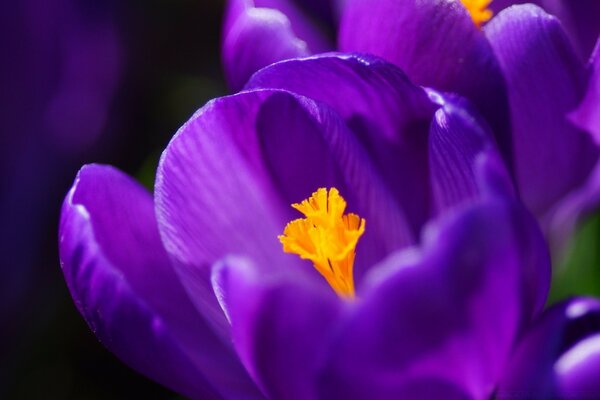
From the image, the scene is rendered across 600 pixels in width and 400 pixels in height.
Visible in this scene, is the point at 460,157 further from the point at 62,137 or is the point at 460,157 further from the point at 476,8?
the point at 62,137

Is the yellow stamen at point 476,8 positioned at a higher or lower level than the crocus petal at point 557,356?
higher

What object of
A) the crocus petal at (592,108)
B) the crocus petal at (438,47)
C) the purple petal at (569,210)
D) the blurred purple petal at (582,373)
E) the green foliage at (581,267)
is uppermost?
the crocus petal at (438,47)

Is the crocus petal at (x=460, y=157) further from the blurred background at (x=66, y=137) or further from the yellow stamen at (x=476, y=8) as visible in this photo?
the blurred background at (x=66, y=137)

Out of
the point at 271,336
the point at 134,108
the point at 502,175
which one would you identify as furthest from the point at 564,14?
the point at 134,108

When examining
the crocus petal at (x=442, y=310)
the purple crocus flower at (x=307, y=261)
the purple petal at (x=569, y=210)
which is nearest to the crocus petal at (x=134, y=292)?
the purple crocus flower at (x=307, y=261)

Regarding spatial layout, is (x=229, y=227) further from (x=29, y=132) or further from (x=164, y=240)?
(x=29, y=132)

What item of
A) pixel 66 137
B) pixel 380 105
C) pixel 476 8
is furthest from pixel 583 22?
pixel 66 137

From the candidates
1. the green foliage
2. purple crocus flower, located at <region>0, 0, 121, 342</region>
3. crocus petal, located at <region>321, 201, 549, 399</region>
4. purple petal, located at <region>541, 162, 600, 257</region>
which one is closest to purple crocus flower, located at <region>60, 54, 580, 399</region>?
crocus petal, located at <region>321, 201, 549, 399</region>

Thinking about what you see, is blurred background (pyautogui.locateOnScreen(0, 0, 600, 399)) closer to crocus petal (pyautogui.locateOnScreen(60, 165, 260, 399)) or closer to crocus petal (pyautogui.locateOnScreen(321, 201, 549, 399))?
crocus petal (pyautogui.locateOnScreen(60, 165, 260, 399))
